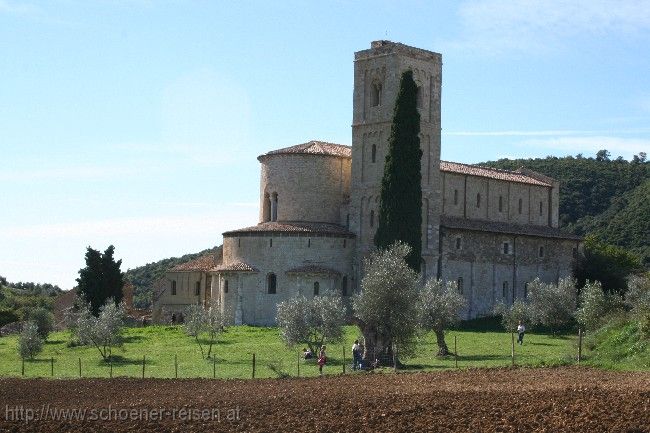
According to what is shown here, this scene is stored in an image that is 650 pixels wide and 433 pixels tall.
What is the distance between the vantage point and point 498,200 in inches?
3017

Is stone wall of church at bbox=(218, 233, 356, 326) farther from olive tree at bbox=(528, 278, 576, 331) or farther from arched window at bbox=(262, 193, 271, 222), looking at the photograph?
olive tree at bbox=(528, 278, 576, 331)

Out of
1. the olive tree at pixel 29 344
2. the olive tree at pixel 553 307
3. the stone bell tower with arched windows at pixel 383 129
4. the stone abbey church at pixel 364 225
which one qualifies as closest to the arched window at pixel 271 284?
the stone abbey church at pixel 364 225

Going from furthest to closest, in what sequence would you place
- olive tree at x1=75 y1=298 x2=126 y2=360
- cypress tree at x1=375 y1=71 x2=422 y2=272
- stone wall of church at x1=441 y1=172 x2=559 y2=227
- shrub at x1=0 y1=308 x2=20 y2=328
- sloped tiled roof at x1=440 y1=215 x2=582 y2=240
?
shrub at x1=0 y1=308 x2=20 y2=328 → stone wall of church at x1=441 y1=172 x2=559 y2=227 → sloped tiled roof at x1=440 y1=215 x2=582 y2=240 → cypress tree at x1=375 y1=71 x2=422 y2=272 → olive tree at x1=75 y1=298 x2=126 y2=360

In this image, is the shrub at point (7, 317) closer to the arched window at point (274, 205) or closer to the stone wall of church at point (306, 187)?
the stone wall of church at point (306, 187)

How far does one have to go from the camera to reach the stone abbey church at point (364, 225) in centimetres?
6769

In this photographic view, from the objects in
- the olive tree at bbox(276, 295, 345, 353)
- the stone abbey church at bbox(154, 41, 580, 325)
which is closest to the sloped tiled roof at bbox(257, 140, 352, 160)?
the stone abbey church at bbox(154, 41, 580, 325)

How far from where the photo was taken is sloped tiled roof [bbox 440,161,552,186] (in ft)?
245

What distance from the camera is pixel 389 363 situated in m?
46.1

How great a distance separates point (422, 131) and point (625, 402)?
43.4 metres

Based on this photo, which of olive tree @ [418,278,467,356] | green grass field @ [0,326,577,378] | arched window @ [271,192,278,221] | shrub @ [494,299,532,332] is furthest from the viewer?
arched window @ [271,192,278,221]

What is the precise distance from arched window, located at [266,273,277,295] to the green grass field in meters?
3.10

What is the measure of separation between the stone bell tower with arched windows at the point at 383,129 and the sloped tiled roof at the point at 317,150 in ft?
7.60

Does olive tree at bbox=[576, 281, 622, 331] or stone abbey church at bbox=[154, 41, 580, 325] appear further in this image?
stone abbey church at bbox=[154, 41, 580, 325]

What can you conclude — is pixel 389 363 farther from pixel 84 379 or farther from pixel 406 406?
A: pixel 406 406
